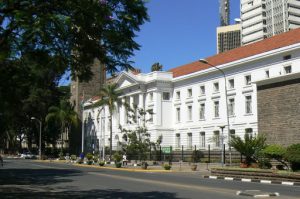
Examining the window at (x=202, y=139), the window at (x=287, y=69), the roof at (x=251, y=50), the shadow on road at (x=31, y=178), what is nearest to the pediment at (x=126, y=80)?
the roof at (x=251, y=50)

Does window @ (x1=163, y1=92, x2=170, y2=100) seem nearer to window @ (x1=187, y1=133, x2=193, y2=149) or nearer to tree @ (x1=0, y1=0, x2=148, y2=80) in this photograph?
window @ (x1=187, y1=133, x2=193, y2=149)

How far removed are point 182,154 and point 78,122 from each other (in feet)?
131

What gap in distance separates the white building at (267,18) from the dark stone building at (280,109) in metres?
115

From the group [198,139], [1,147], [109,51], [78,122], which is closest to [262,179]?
[109,51]

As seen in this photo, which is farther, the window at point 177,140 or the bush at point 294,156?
the window at point 177,140

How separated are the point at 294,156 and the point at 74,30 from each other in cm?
2045

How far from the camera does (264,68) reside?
52.4 m

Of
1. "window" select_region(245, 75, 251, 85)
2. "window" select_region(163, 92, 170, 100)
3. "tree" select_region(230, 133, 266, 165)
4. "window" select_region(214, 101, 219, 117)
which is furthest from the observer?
"window" select_region(163, 92, 170, 100)

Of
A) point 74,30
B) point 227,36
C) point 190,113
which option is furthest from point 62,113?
point 227,36

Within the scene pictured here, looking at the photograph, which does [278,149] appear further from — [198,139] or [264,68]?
[198,139]

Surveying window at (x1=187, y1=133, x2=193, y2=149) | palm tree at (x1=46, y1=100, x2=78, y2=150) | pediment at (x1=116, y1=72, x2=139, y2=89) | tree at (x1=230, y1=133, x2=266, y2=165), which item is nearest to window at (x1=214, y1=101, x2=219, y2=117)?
window at (x1=187, y1=133, x2=193, y2=149)

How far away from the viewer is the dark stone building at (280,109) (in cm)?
3703

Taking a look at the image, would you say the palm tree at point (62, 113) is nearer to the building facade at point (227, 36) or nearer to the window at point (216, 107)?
the window at point (216, 107)

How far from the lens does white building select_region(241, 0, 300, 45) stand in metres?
153
